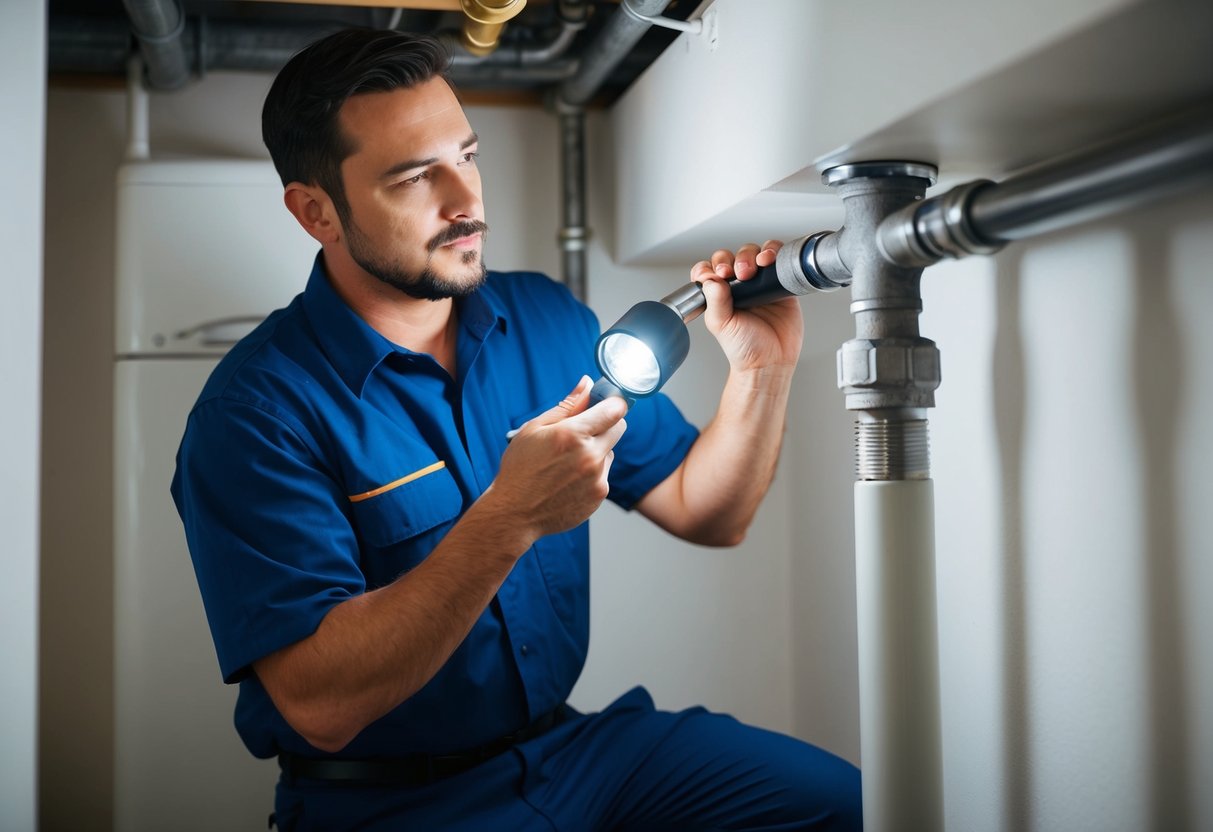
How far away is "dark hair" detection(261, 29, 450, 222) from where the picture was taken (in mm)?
1439

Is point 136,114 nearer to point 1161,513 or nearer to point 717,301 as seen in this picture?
point 717,301

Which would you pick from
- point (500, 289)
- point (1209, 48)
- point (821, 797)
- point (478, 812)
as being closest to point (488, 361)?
point (500, 289)

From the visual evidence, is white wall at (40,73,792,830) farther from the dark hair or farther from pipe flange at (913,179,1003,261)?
pipe flange at (913,179,1003,261)

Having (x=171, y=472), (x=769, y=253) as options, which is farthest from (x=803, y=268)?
(x=171, y=472)

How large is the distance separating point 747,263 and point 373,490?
0.56 metres

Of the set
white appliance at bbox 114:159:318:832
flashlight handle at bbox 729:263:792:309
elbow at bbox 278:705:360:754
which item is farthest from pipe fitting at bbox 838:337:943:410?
white appliance at bbox 114:159:318:832

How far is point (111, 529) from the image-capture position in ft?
6.46

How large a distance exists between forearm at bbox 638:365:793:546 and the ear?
61 cm

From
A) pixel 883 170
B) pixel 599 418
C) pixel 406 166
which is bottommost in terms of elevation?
pixel 599 418

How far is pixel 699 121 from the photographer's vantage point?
1501 mm

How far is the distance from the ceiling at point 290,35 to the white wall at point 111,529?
0.42 ft

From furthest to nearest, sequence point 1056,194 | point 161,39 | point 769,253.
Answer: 1. point 161,39
2. point 769,253
3. point 1056,194

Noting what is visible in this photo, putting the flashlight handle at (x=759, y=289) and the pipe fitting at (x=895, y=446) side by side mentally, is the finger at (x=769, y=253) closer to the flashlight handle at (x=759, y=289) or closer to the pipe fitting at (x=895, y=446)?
the flashlight handle at (x=759, y=289)

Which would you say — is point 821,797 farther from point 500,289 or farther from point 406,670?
point 500,289
